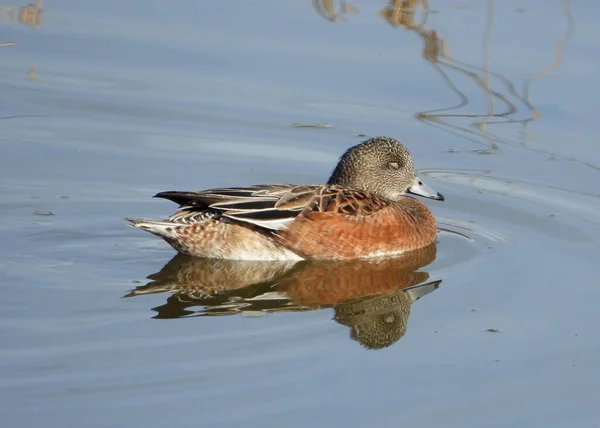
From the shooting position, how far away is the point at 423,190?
9.97 m

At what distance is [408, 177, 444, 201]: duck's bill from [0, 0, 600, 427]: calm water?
30cm

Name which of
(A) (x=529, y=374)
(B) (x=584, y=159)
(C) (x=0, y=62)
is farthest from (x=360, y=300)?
(C) (x=0, y=62)

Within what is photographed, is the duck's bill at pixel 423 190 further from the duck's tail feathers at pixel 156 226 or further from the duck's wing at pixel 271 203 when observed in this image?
the duck's tail feathers at pixel 156 226

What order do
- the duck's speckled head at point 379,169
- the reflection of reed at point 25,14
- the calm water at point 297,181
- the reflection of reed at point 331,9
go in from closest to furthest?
the calm water at point 297,181
the duck's speckled head at point 379,169
the reflection of reed at point 25,14
the reflection of reed at point 331,9

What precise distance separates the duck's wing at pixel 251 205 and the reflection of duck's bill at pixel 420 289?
1135 millimetres

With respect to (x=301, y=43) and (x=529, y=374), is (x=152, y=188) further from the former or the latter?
(x=529, y=374)

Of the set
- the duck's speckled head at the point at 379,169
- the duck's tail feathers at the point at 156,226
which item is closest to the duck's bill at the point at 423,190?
the duck's speckled head at the point at 379,169

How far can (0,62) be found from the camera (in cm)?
1206

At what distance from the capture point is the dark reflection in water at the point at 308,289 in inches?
308

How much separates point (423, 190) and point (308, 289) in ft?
A: 6.10

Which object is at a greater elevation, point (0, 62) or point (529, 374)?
point (0, 62)

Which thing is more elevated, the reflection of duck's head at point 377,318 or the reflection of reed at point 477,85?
the reflection of reed at point 477,85

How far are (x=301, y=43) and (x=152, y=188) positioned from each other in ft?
10.2

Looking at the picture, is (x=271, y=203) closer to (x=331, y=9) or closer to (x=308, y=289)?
(x=308, y=289)
